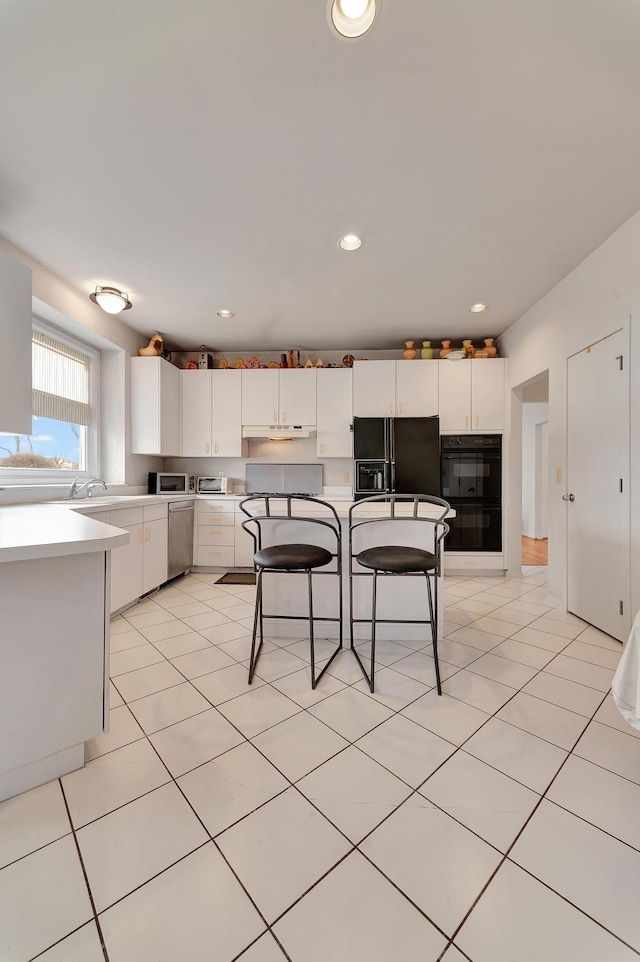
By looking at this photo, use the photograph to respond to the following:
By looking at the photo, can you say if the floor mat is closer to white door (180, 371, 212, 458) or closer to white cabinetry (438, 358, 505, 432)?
white door (180, 371, 212, 458)

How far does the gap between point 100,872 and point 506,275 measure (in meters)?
3.87

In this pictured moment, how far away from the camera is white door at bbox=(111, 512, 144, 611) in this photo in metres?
2.74

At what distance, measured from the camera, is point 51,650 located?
4.09 ft

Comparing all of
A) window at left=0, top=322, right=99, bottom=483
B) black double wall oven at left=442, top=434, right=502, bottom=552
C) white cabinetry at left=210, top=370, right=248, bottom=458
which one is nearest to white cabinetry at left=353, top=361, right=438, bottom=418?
black double wall oven at left=442, top=434, right=502, bottom=552

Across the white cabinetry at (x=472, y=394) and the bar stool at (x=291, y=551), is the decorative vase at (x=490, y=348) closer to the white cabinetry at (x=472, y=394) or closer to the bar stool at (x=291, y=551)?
the white cabinetry at (x=472, y=394)

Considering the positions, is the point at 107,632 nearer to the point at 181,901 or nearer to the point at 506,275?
the point at 181,901

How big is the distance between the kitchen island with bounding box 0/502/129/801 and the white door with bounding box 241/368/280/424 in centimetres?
309

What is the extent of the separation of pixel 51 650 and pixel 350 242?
2726mm

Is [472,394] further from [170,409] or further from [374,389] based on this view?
[170,409]

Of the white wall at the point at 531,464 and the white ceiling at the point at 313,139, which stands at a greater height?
the white ceiling at the point at 313,139

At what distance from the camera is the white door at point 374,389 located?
4.14m

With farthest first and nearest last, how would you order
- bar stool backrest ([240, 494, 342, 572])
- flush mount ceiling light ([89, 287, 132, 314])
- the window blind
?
the window blind → flush mount ceiling light ([89, 287, 132, 314]) → bar stool backrest ([240, 494, 342, 572])

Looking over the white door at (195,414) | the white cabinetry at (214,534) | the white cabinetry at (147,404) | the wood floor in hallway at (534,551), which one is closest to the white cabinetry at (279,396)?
the white door at (195,414)

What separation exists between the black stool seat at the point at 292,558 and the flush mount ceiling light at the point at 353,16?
1996 millimetres
